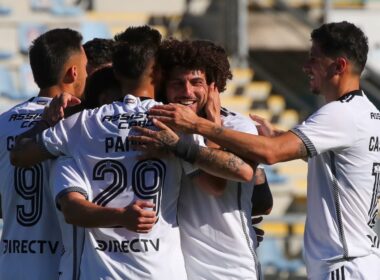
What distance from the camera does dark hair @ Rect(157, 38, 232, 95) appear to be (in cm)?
582

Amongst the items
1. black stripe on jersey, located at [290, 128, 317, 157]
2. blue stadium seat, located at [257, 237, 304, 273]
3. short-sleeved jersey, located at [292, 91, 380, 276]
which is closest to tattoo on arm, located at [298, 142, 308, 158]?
black stripe on jersey, located at [290, 128, 317, 157]

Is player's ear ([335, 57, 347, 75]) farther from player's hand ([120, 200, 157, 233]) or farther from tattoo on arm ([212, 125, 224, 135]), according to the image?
player's hand ([120, 200, 157, 233])

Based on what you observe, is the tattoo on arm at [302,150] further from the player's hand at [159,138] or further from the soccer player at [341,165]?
the player's hand at [159,138]

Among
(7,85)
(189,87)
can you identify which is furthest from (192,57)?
(7,85)

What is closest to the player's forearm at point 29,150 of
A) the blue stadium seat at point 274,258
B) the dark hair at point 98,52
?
the dark hair at point 98,52

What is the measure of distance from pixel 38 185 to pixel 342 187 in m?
1.49

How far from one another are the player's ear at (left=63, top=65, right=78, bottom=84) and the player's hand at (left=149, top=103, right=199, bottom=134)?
774 millimetres

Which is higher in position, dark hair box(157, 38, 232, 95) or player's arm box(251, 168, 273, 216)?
dark hair box(157, 38, 232, 95)

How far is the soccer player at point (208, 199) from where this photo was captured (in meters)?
5.84

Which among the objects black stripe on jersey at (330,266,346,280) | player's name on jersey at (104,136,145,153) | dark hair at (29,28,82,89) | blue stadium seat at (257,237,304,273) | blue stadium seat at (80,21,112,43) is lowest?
blue stadium seat at (257,237,304,273)

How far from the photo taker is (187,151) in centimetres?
564

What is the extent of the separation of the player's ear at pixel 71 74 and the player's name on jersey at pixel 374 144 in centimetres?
149

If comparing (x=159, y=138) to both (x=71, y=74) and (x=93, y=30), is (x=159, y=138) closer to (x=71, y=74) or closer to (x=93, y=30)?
(x=71, y=74)

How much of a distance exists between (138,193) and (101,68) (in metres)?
0.97
